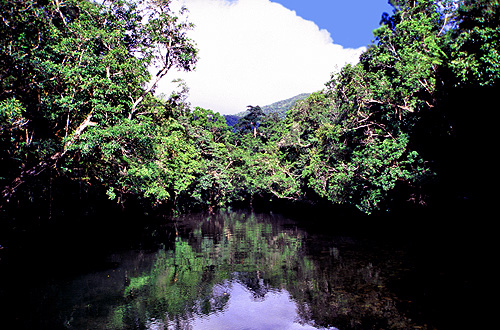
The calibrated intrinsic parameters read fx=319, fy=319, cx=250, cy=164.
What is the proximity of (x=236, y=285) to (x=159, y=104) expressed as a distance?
2078 cm

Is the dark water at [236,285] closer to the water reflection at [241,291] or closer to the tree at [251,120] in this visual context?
the water reflection at [241,291]

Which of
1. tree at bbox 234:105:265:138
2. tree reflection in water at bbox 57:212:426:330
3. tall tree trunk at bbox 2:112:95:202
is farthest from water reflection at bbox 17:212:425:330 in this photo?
tree at bbox 234:105:265:138

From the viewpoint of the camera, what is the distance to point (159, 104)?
29703mm

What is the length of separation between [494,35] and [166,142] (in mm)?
19159

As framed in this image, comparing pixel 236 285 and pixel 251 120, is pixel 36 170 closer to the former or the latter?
pixel 236 285

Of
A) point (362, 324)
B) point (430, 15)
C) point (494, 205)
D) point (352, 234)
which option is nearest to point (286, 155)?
point (352, 234)

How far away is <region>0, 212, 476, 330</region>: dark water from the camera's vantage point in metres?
9.94

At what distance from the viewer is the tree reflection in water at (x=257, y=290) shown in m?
9.92

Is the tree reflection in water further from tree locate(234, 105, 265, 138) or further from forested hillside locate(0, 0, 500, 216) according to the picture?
tree locate(234, 105, 265, 138)

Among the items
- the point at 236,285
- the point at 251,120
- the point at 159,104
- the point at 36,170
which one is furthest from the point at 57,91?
the point at 251,120

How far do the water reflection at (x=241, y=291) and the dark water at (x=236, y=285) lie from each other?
43mm

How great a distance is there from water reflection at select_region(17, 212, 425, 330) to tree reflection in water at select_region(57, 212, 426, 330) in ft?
0.11

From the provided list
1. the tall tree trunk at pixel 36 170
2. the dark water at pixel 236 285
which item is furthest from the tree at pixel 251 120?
the tall tree trunk at pixel 36 170

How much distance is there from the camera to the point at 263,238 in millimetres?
25438
